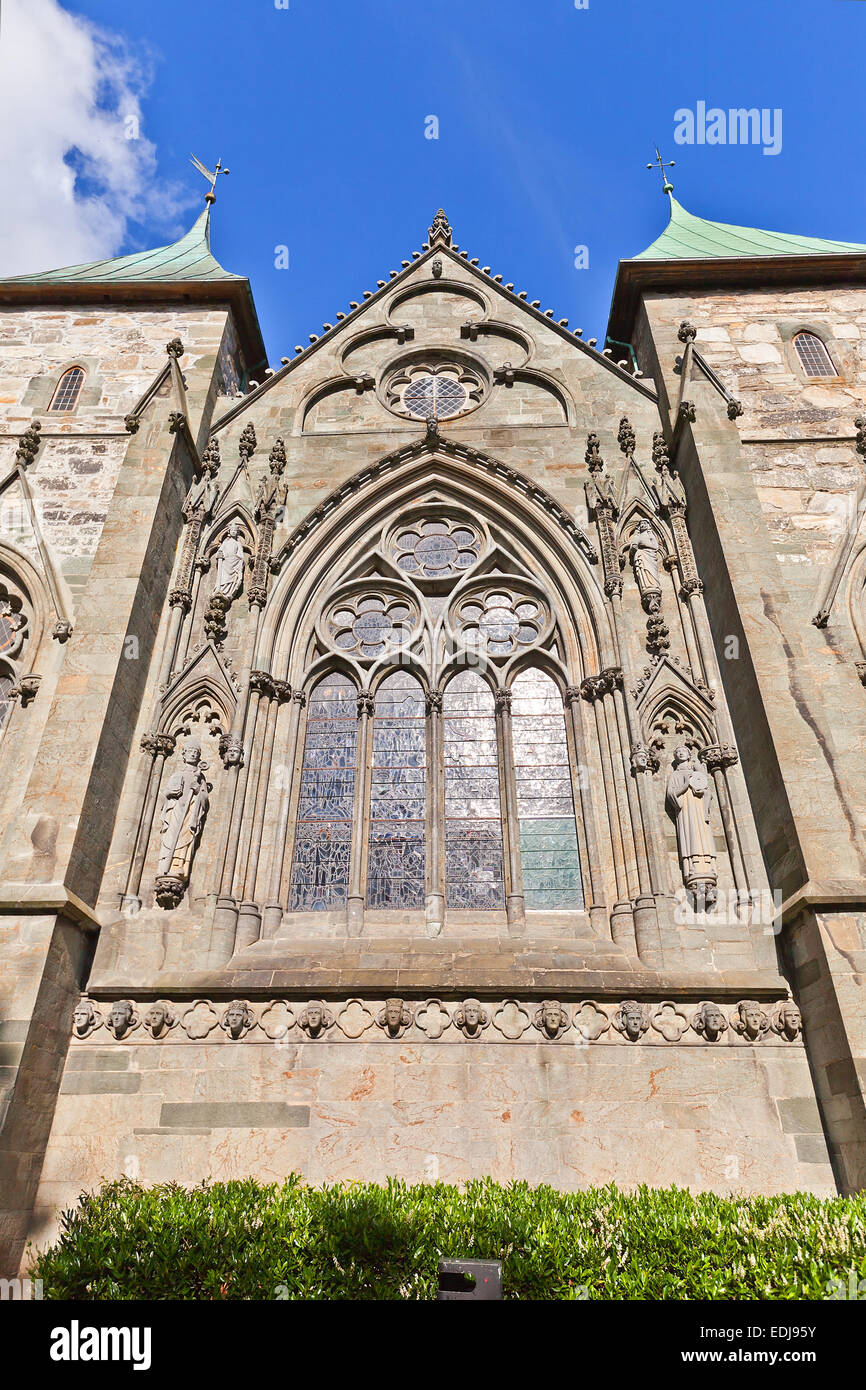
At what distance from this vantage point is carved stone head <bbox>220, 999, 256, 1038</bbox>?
736 centimetres

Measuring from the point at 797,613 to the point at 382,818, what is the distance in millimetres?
5386

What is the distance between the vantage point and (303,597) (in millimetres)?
10773

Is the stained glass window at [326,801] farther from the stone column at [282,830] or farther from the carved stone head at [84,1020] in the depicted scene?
the carved stone head at [84,1020]

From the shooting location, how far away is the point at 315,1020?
7.37 meters

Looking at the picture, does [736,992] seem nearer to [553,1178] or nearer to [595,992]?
[595,992]

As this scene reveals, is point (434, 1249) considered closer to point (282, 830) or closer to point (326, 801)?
point (282, 830)

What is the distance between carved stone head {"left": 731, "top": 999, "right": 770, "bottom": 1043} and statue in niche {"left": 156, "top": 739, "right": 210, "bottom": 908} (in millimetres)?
5420

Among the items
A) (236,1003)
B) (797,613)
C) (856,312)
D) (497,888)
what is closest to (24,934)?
(236,1003)

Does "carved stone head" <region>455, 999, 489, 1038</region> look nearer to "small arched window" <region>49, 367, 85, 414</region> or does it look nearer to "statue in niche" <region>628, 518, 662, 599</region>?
"statue in niche" <region>628, 518, 662, 599</region>

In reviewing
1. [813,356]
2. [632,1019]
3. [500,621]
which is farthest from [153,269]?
[632,1019]

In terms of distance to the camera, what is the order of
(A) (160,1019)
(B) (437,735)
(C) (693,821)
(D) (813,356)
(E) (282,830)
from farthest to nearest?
(D) (813,356) → (B) (437,735) → (E) (282,830) → (C) (693,821) → (A) (160,1019)

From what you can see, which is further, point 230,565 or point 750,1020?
point 230,565

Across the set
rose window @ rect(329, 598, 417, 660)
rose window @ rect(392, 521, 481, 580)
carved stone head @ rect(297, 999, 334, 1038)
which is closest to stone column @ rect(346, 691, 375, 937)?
rose window @ rect(329, 598, 417, 660)

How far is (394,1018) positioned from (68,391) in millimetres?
10923
